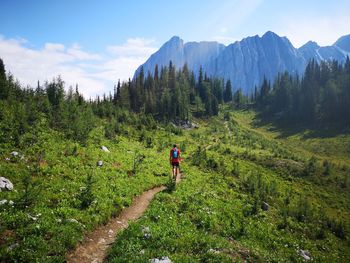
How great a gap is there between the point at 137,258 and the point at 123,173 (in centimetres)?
1411

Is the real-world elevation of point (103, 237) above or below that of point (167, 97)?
below

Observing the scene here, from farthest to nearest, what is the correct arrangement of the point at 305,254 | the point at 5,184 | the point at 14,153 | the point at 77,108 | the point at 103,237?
the point at 77,108, the point at 14,153, the point at 305,254, the point at 5,184, the point at 103,237

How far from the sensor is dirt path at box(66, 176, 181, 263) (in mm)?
11695

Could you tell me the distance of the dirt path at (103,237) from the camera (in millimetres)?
11695

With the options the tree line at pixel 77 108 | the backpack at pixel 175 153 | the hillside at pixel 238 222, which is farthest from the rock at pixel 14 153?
the backpack at pixel 175 153

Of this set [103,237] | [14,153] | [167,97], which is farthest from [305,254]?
[167,97]

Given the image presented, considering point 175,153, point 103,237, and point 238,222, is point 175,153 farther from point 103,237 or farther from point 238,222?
point 103,237

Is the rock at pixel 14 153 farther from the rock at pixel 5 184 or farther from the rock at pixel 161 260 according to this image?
Result: the rock at pixel 161 260

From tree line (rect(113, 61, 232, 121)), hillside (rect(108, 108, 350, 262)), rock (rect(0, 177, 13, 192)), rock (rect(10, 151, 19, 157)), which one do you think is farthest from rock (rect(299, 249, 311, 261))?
tree line (rect(113, 61, 232, 121))

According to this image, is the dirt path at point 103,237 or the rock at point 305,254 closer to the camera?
the dirt path at point 103,237

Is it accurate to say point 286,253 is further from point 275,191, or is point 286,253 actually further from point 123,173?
point 275,191

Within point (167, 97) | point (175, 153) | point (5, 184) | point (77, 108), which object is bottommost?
point (5, 184)

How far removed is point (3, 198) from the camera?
47.6 feet

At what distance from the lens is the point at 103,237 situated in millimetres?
13898
